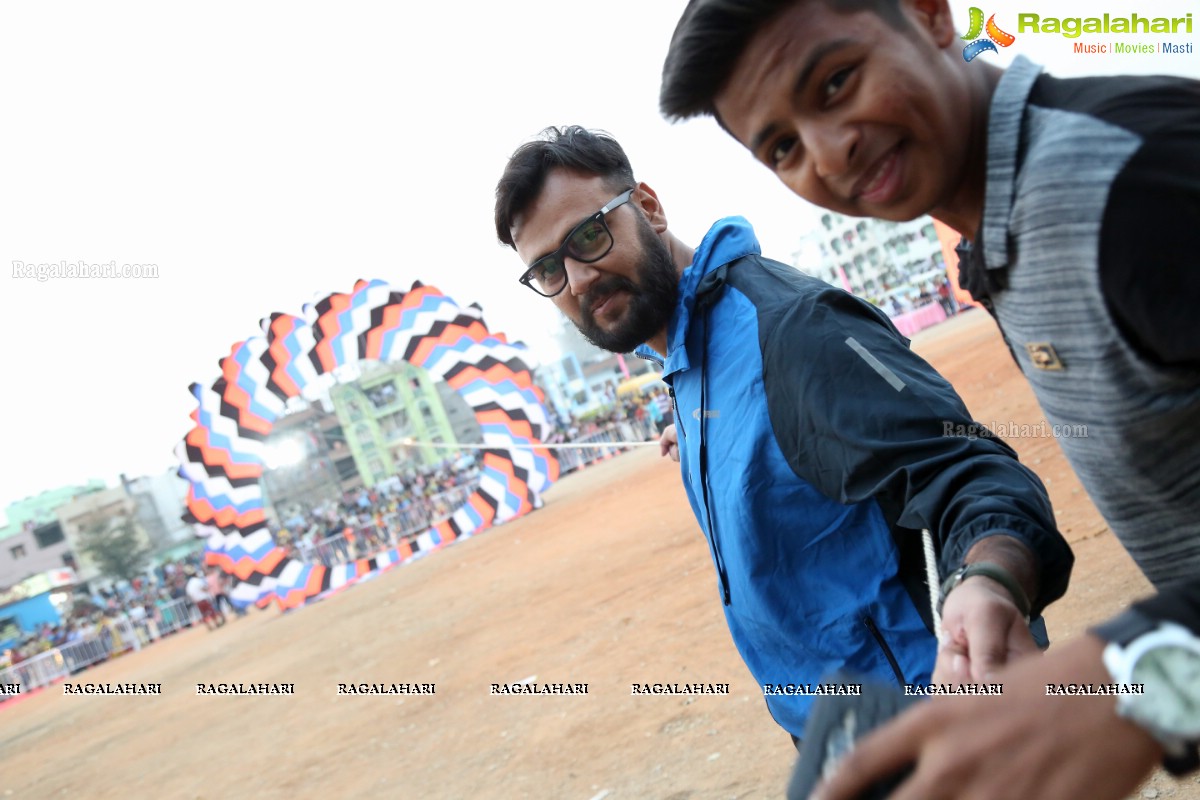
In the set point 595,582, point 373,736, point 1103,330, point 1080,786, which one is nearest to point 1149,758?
point 1080,786

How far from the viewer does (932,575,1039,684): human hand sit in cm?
97

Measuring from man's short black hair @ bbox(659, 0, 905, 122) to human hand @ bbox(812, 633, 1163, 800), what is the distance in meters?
0.86

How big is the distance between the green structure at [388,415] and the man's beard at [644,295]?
44.4 metres

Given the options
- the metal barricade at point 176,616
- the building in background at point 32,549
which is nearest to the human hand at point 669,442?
the metal barricade at point 176,616

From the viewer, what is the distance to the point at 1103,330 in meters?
0.87

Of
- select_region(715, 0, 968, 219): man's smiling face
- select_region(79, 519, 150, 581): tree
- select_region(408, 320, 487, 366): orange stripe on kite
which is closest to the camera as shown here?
select_region(715, 0, 968, 219): man's smiling face

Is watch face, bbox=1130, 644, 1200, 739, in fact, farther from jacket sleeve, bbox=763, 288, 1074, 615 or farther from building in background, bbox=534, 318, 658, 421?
building in background, bbox=534, 318, 658, 421

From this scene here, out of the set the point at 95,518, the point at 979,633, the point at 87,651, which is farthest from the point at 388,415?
the point at 979,633

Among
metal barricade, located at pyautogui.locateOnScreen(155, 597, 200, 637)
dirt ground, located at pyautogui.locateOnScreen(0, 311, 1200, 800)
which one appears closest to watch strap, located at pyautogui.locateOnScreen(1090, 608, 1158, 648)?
dirt ground, located at pyautogui.locateOnScreen(0, 311, 1200, 800)

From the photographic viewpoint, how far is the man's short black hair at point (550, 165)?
228 cm

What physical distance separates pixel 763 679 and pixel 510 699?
4.86m

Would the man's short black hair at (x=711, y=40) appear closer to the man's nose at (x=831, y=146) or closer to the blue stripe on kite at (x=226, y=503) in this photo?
the man's nose at (x=831, y=146)

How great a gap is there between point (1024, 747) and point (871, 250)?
8051cm

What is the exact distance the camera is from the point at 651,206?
238 cm
